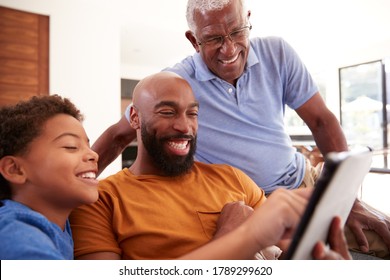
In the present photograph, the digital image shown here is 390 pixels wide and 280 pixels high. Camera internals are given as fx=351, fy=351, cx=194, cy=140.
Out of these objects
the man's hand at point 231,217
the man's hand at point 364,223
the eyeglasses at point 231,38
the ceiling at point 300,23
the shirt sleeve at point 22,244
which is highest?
the ceiling at point 300,23

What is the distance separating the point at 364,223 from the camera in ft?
4.01

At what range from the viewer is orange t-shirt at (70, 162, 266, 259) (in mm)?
895

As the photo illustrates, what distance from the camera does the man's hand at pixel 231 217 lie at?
2.88ft

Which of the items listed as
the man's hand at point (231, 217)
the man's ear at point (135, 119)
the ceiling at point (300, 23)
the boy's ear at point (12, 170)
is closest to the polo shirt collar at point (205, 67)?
Answer: the man's ear at point (135, 119)

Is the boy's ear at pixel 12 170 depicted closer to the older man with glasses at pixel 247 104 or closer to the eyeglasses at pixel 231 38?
the older man with glasses at pixel 247 104

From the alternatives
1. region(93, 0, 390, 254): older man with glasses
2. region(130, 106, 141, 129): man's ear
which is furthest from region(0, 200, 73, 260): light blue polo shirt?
region(93, 0, 390, 254): older man with glasses

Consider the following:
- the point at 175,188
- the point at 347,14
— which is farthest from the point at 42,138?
the point at 347,14

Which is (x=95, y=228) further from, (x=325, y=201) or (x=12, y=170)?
(x=325, y=201)

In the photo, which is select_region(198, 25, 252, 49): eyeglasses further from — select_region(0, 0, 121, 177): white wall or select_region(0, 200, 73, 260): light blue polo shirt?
select_region(0, 0, 121, 177): white wall

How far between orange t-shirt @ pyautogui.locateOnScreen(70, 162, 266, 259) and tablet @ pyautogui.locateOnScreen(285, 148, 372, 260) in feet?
1.36

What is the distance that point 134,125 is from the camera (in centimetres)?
118

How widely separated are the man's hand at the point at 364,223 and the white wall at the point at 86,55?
3.12 metres

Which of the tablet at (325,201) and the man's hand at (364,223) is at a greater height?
the tablet at (325,201)

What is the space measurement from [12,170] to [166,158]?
437 millimetres
